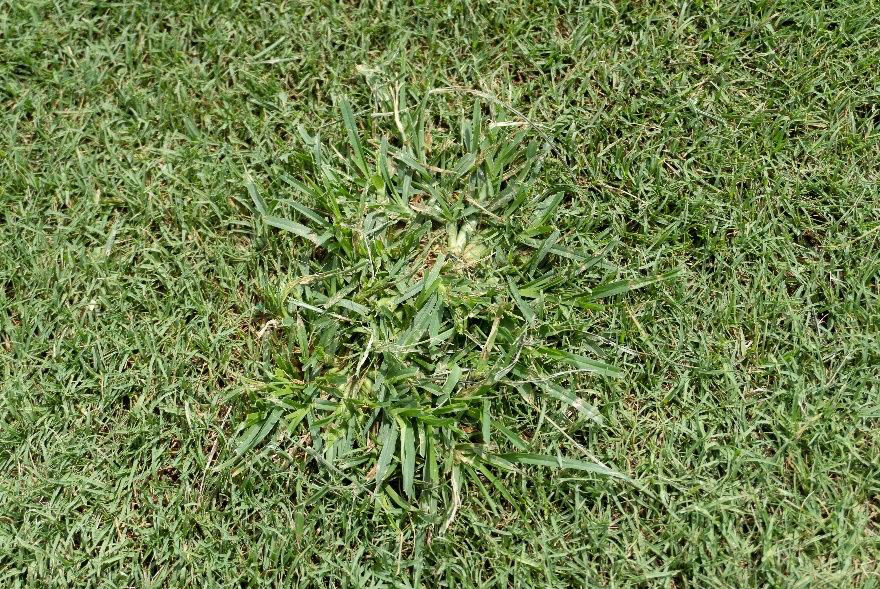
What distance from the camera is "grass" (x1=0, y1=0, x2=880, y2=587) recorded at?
234cm

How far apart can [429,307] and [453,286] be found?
4.4 inches

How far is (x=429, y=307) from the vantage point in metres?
2.48

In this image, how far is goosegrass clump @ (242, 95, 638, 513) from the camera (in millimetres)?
2402

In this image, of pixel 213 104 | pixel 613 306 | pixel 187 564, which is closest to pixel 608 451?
pixel 613 306

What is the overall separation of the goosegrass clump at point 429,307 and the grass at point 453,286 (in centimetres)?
1

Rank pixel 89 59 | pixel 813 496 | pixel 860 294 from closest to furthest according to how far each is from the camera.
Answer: pixel 813 496
pixel 860 294
pixel 89 59

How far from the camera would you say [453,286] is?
8.32 feet

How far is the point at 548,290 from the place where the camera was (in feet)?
8.38

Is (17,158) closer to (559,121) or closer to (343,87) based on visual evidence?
(343,87)

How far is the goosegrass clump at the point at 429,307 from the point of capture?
2.40 meters

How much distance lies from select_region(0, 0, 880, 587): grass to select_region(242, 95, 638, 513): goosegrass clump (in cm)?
1

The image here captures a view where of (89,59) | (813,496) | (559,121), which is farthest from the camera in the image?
(89,59)

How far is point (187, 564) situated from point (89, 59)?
178cm

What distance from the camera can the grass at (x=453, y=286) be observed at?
2342mm
